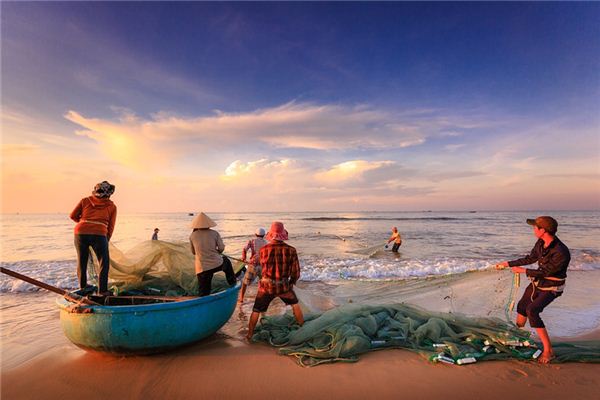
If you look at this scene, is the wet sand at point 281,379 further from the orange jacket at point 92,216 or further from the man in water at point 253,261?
the man in water at point 253,261

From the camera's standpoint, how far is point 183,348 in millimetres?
4555

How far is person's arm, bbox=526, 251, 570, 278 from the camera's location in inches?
158

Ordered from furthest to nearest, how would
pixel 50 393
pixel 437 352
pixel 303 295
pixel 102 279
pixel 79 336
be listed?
pixel 303 295 → pixel 102 279 → pixel 437 352 → pixel 79 336 → pixel 50 393

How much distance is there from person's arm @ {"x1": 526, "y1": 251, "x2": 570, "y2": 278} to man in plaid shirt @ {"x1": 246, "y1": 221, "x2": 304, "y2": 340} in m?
3.08

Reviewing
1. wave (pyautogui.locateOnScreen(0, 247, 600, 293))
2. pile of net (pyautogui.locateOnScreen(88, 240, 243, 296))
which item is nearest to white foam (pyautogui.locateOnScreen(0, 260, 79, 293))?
wave (pyautogui.locateOnScreen(0, 247, 600, 293))

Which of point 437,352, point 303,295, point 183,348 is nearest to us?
point 437,352

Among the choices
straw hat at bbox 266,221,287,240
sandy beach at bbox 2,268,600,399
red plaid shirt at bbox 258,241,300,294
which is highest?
straw hat at bbox 266,221,287,240

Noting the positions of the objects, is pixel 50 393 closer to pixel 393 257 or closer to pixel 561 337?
pixel 561 337

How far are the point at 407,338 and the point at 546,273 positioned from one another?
6.34ft

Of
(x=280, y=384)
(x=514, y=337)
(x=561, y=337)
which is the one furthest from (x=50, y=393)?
(x=561, y=337)

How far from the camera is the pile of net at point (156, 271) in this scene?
5.67 meters

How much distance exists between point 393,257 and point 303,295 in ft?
33.5

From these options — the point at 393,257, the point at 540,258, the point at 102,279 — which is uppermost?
the point at 540,258

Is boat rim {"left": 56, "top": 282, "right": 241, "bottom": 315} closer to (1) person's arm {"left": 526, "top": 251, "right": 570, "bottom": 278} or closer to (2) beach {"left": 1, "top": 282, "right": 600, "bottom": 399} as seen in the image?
(2) beach {"left": 1, "top": 282, "right": 600, "bottom": 399}
